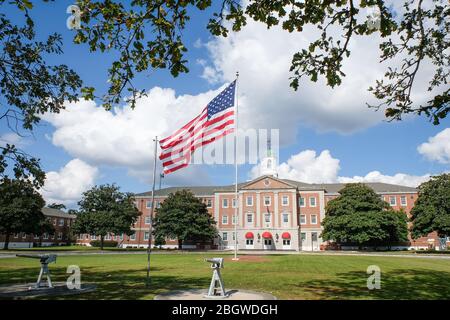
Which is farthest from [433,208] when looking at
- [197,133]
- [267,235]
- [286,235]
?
[197,133]

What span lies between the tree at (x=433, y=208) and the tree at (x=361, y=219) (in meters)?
4.71

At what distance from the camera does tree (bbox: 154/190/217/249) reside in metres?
64.2

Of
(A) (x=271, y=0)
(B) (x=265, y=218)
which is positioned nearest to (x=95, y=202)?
(B) (x=265, y=218)

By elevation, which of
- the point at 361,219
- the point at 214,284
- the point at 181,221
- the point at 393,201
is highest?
the point at 393,201

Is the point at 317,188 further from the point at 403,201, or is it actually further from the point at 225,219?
the point at 225,219

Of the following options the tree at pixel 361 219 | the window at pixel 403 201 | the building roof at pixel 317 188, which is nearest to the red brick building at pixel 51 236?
the building roof at pixel 317 188

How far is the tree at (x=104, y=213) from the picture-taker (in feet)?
196

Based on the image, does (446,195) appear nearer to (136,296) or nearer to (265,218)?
(265,218)

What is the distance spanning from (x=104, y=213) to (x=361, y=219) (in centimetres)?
4180

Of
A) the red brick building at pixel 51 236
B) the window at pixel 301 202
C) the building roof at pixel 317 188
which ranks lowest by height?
the red brick building at pixel 51 236

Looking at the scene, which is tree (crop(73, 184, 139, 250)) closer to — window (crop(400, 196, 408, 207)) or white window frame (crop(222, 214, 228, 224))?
white window frame (crop(222, 214, 228, 224))

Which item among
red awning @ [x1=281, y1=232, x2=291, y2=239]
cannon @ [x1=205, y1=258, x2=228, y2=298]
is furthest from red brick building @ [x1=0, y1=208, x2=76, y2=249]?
cannon @ [x1=205, y1=258, x2=228, y2=298]

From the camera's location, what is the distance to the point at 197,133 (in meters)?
19.6

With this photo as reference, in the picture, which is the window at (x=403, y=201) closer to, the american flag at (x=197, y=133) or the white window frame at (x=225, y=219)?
the white window frame at (x=225, y=219)
